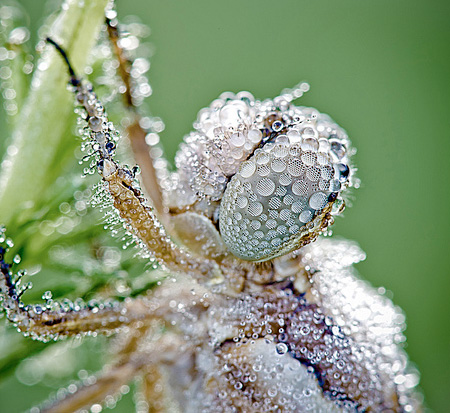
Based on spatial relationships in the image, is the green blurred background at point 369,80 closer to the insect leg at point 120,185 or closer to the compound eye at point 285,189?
the insect leg at point 120,185

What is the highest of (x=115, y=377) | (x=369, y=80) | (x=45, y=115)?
(x=45, y=115)

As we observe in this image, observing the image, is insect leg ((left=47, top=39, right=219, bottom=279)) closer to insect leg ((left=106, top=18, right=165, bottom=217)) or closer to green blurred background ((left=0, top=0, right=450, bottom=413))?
insect leg ((left=106, top=18, right=165, bottom=217))

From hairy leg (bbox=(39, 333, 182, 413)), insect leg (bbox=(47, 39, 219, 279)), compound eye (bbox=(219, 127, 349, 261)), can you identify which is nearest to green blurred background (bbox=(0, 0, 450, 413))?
hairy leg (bbox=(39, 333, 182, 413))

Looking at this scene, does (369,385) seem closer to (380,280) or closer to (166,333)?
(166,333)

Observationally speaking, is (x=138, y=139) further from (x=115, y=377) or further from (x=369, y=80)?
(x=369, y=80)


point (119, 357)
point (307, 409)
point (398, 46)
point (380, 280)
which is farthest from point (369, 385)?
point (398, 46)

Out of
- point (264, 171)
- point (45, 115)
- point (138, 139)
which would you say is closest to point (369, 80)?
point (138, 139)
